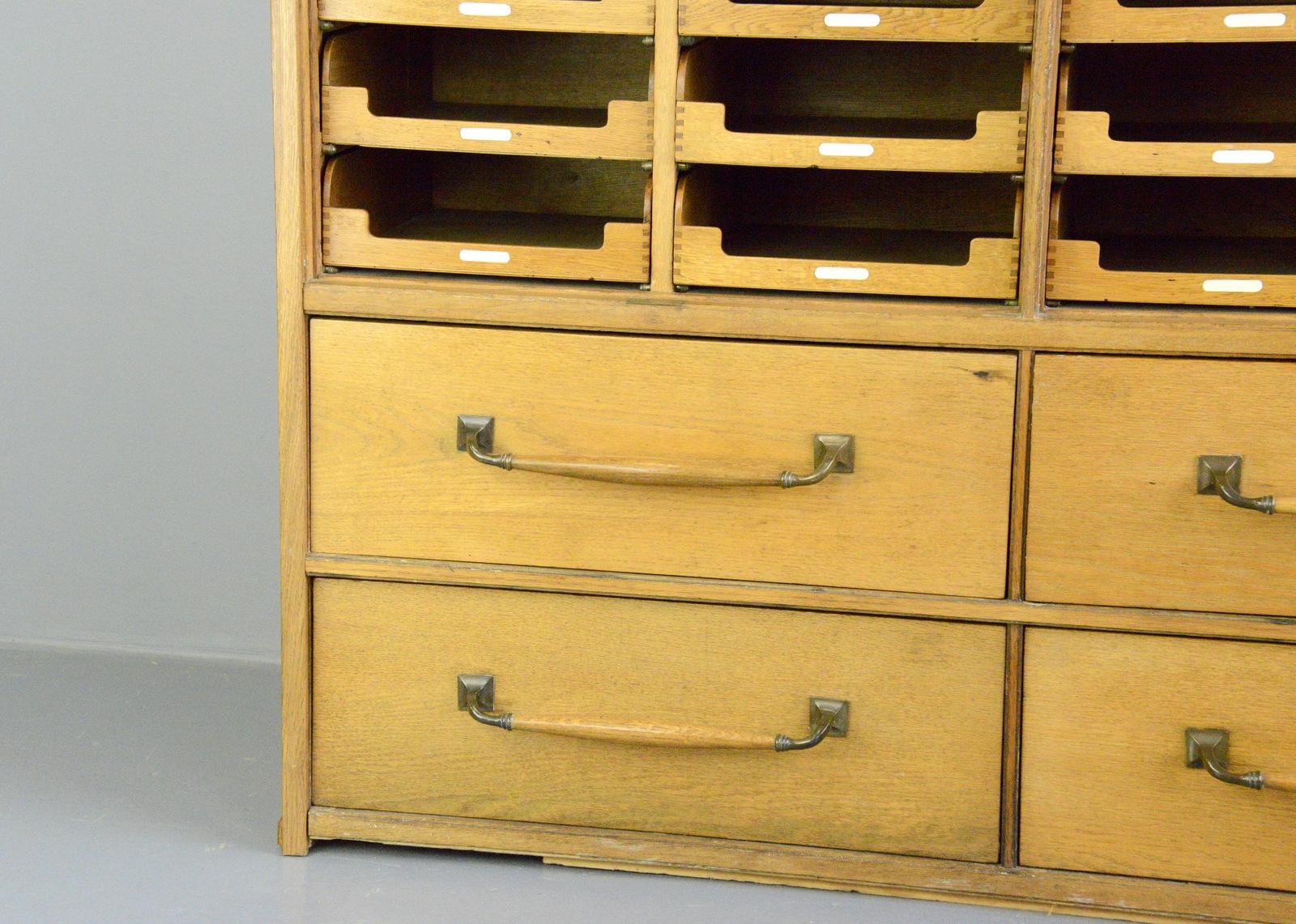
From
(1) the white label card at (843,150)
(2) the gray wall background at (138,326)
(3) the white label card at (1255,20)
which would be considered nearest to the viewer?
(3) the white label card at (1255,20)

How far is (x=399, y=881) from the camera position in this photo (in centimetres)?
203

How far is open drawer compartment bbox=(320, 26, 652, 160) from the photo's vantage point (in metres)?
1.92

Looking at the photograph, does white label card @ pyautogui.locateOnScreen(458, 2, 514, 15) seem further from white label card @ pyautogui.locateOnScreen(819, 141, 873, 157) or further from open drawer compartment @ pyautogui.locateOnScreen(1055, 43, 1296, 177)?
open drawer compartment @ pyautogui.locateOnScreen(1055, 43, 1296, 177)

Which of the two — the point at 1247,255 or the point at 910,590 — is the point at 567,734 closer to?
the point at 910,590

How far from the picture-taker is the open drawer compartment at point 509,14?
187 centimetres

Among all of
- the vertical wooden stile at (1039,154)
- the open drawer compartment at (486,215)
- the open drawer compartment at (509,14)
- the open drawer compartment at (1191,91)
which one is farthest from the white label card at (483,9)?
the open drawer compartment at (1191,91)

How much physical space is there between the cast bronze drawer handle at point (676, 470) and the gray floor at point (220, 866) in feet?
1.67

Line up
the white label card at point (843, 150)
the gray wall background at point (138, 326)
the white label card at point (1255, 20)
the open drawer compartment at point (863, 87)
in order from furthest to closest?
the gray wall background at point (138, 326)
the open drawer compartment at point (863, 87)
the white label card at point (843, 150)
the white label card at point (1255, 20)

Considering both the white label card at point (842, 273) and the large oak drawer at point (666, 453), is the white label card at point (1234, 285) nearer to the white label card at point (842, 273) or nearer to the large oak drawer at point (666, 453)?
the large oak drawer at point (666, 453)

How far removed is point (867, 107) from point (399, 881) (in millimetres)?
1191

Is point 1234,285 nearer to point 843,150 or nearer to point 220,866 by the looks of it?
point 843,150

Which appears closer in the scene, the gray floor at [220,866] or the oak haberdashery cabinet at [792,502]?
the oak haberdashery cabinet at [792,502]

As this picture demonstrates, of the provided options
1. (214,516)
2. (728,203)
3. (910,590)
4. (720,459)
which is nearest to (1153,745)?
(910,590)

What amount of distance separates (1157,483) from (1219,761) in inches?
13.0
